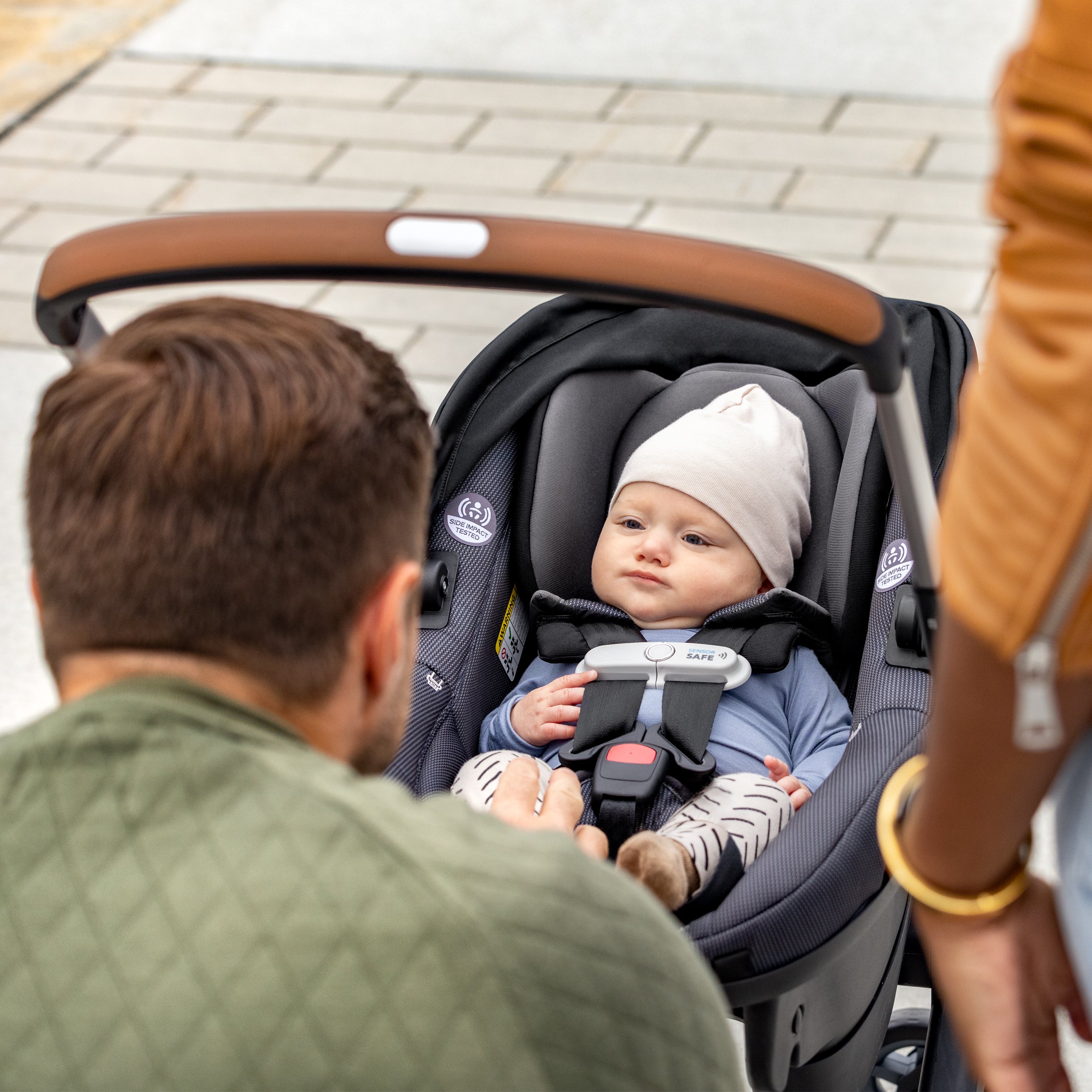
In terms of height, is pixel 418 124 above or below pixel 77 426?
below

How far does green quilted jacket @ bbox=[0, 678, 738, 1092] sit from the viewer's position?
83 centimetres

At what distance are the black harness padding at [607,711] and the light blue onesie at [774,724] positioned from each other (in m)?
0.03

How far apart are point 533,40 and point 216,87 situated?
49.1 inches

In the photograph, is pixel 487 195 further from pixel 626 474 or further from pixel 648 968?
pixel 648 968

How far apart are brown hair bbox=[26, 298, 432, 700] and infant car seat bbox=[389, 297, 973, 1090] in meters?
0.80

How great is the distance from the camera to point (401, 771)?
6.33 feet

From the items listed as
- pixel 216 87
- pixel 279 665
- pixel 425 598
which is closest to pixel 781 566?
pixel 425 598

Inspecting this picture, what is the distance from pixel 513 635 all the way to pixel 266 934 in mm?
1409

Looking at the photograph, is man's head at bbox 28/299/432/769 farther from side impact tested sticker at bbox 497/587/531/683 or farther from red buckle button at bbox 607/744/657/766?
side impact tested sticker at bbox 497/587/531/683

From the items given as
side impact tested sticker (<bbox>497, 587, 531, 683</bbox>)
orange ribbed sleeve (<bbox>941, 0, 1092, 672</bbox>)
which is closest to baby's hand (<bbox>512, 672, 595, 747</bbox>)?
side impact tested sticker (<bbox>497, 587, 531, 683</bbox>)

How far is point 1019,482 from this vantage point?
0.78 m

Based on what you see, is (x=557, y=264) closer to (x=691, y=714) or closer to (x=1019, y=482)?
(x=1019, y=482)

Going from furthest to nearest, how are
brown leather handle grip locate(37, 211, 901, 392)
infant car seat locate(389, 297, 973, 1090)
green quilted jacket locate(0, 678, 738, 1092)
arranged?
infant car seat locate(389, 297, 973, 1090)
brown leather handle grip locate(37, 211, 901, 392)
green quilted jacket locate(0, 678, 738, 1092)

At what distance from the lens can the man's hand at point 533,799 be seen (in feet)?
4.78
